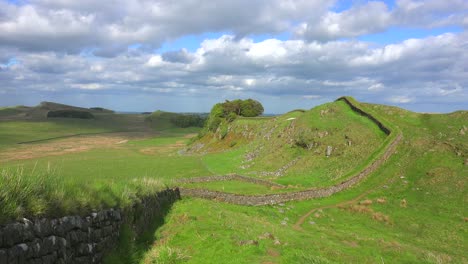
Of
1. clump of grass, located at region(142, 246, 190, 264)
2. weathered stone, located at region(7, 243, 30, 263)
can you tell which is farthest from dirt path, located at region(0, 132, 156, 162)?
weathered stone, located at region(7, 243, 30, 263)

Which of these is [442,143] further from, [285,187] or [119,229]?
[119,229]

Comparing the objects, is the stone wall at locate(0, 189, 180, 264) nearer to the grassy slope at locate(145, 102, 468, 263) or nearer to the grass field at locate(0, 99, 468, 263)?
the grass field at locate(0, 99, 468, 263)

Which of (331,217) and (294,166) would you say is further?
(294,166)

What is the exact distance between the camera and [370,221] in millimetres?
33156

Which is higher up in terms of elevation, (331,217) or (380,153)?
(380,153)

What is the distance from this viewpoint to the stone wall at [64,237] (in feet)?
26.9

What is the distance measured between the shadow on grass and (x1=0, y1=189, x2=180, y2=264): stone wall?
28cm

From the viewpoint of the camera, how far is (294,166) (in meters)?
58.4

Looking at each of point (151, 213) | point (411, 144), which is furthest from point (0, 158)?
point (411, 144)

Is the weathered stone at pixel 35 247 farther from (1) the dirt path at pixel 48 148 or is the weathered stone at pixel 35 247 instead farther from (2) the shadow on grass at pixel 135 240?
(1) the dirt path at pixel 48 148

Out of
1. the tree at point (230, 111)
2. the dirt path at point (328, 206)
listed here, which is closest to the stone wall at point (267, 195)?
the dirt path at point (328, 206)

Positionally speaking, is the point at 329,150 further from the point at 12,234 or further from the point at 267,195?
the point at 12,234

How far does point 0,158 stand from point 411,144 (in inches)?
4026

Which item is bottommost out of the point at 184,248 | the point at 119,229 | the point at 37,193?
the point at 184,248
